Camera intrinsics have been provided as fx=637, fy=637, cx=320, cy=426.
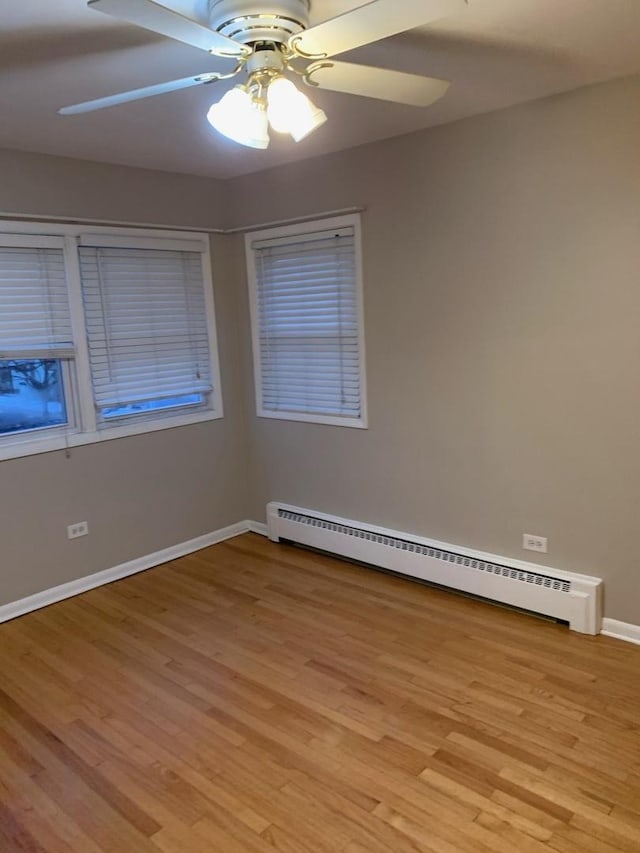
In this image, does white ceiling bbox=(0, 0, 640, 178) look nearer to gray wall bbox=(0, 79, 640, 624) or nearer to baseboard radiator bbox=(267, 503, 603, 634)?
gray wall bbox=(0, 79, 640, 624)

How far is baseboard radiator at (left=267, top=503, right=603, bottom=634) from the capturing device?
9.89ft

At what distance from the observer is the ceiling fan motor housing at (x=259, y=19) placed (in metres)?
1.64

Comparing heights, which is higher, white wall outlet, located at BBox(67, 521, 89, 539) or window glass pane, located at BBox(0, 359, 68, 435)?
window glass pane, located at BBox(0, 359, 68, 435)

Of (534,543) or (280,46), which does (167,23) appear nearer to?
(280,46)

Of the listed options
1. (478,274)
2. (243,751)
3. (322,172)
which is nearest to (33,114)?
(322,172)

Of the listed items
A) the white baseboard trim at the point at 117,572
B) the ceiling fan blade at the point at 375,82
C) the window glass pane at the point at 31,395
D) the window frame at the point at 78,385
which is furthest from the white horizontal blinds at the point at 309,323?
the ceiling fan blade at the point at 375,82

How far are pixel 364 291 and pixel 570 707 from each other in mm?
2323

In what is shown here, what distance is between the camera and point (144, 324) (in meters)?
3.96

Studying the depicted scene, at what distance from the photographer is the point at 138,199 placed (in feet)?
12.5

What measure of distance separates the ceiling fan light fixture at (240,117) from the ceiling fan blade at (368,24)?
0.21 meters

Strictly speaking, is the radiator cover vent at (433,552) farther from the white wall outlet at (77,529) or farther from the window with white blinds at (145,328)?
the white wall outlet at (77,529)

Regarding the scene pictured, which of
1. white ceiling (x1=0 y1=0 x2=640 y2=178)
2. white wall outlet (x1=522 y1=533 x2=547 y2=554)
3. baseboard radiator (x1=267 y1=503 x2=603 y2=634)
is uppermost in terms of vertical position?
white ceiling (x1=0 y1=0 x2=640 y2=178)

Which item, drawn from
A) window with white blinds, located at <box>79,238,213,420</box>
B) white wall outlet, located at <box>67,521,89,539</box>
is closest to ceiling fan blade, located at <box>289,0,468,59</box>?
window with white blinds, located at <box>79,238,213,420</box>

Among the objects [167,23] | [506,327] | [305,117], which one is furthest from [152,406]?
[167,23]
